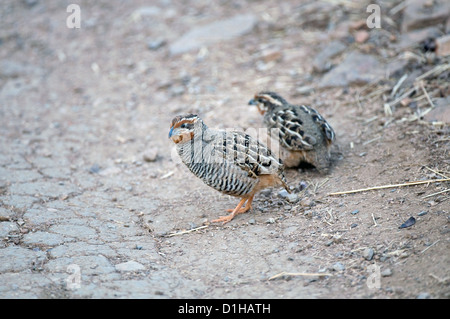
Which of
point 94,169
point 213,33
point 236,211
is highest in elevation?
point 213,33

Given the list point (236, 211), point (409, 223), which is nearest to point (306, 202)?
point (236, 211)

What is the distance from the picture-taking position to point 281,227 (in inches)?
218

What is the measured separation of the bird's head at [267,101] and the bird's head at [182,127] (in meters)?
1.63

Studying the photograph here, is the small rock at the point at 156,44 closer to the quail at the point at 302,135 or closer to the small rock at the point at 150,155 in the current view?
the small rock at the point at 150,155

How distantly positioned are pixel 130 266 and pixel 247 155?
1.81 meters

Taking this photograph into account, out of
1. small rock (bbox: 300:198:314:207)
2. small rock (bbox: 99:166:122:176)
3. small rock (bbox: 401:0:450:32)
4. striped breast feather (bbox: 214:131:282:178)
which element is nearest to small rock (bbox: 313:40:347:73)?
small rock (bbox: 401:0:450:32)

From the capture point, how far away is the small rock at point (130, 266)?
4.88 m

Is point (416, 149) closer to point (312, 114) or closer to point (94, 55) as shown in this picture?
point (312, 114)

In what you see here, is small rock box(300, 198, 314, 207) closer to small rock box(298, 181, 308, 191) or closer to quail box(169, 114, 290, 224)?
quail box(169, 114, 290, 224)

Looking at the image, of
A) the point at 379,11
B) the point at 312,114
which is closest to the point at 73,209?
the point at 312,114

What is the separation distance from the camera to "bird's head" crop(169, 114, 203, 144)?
5.75 m

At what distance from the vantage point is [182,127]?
19.0 ft

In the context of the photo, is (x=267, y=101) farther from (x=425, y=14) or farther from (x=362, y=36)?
(x=425, y=14)

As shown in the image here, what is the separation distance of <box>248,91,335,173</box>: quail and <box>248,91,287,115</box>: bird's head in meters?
0.19
